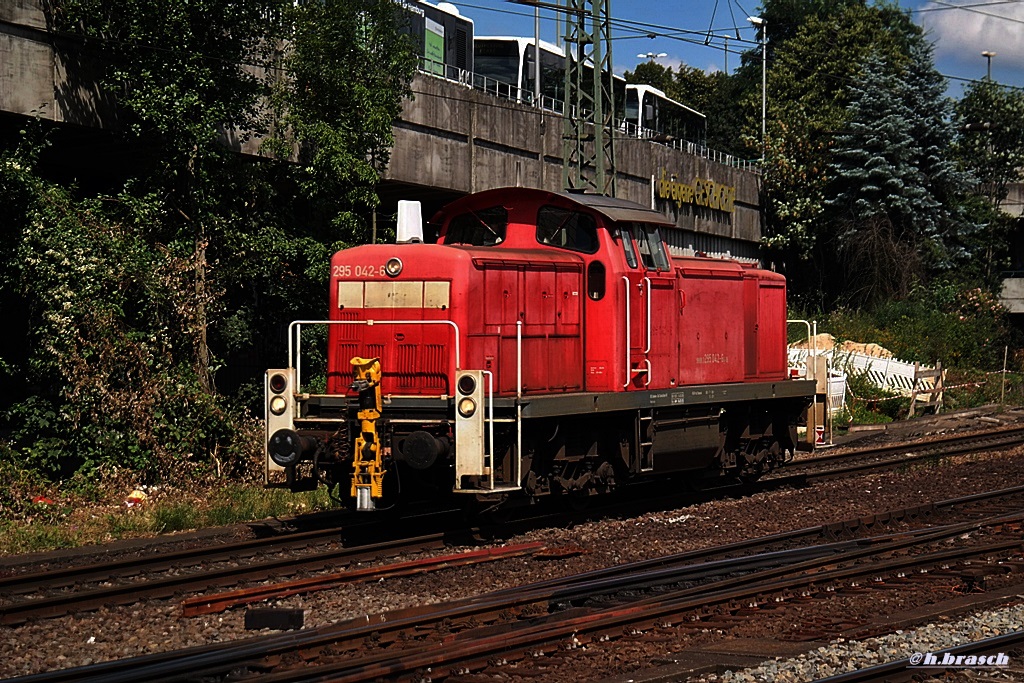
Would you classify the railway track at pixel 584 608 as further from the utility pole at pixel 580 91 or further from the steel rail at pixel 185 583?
the utility pole at pixel 580 91

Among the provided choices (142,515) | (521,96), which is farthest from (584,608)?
(521,96)

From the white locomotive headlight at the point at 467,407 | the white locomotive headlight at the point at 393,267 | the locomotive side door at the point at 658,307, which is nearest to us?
the white locomotive headlight at the point at 467,407

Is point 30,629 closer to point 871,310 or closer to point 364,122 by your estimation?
point 364,122

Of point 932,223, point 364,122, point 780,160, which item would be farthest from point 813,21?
point 364,122

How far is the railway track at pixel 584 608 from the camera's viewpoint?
22.0 ft

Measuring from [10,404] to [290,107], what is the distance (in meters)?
5.91

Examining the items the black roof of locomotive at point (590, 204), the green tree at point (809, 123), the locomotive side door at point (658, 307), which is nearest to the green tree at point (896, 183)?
the green tree at point (809, 123)

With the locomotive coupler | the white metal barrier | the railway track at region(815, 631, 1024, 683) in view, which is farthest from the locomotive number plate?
the white metal barrier

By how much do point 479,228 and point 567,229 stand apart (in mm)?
972

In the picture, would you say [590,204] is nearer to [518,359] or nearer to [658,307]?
[658,307]

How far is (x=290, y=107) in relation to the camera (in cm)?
1717

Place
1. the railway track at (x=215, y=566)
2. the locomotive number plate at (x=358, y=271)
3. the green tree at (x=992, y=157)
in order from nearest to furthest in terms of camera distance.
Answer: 1. the railway track at (x=215, y=566)
2. the locomotive number plate at (x=358, y=271)
3. the green tree at (x=992, y=157)

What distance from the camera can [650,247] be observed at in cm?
1302

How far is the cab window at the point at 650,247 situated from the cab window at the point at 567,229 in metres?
0.63
